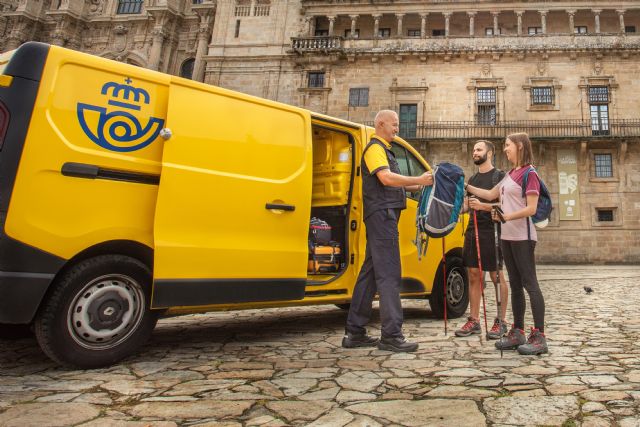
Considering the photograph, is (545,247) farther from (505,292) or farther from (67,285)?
(67,285)

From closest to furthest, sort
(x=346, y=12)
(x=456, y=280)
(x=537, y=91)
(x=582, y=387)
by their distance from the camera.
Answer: (x=582, y=387) < (x=456, y=280) < (x=537, y=91) < (x=346, y=12)

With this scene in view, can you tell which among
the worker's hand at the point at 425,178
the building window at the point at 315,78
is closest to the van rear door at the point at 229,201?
the worker's hand at the point at 425,178

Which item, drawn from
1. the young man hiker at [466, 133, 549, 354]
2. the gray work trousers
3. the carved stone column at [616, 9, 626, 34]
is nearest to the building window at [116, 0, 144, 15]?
the carved stone column at [616, 9, 626, 34]

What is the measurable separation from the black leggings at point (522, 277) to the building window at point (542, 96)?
1022 inches

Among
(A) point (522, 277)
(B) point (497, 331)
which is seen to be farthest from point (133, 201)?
(B) point (497, 331)

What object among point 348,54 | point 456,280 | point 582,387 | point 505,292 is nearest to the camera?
point 582,387

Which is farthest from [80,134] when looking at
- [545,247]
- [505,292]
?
[545,247]

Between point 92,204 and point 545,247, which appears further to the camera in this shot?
point 545,247

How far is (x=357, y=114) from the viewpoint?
27.7m

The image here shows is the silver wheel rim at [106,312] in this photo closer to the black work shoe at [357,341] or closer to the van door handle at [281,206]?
the van door handle at [281,206]

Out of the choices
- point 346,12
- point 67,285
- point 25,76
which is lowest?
point 67,285

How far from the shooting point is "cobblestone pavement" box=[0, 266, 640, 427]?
2158 millimetres

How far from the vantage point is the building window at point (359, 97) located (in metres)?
27.7

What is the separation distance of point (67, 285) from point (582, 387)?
141 inches
